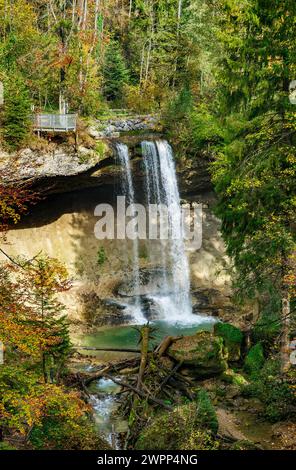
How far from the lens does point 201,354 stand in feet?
44.4

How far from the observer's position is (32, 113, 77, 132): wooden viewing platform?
2080 cm

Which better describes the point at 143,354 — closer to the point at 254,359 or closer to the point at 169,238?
the point at 254,359

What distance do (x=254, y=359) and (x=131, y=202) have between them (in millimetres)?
13570

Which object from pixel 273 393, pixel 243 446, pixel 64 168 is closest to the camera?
pixel 243 446

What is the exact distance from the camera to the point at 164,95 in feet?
106

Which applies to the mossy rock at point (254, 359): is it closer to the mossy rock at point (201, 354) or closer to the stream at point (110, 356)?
the mossy rock at point (201, 354)

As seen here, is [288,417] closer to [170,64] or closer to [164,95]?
[164,95]

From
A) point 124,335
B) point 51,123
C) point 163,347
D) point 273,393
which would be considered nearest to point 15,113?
point 51,123

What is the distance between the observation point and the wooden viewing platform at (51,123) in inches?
819

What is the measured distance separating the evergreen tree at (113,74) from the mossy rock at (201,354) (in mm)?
23425

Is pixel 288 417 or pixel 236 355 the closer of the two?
pixel 288 417

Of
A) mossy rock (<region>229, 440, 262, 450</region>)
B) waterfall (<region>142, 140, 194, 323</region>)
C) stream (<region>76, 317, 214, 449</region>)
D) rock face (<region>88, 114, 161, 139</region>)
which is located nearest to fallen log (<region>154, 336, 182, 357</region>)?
stream (<region>76, 317, 214, 449</region>)

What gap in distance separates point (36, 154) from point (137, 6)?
24.0m

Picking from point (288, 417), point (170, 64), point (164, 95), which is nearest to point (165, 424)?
point (288, 417)
